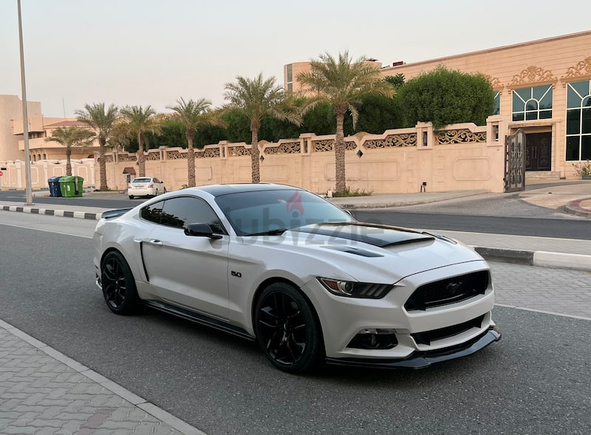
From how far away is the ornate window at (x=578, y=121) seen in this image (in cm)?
3684

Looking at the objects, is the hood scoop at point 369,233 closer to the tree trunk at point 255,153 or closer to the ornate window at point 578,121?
the tree trunk at point 255,153

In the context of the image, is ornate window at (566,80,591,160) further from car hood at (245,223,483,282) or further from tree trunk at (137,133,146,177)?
car hood at (245,223,483,282)

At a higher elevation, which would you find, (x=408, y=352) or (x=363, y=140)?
(x=363, y=140)

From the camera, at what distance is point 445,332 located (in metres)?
3.96

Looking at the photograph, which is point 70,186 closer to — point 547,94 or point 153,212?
point 547,94

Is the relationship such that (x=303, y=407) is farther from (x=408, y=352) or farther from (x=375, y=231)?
(x=375, y=231)

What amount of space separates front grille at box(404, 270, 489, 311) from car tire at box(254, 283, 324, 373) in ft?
2.38

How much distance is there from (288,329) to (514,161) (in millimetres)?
24925

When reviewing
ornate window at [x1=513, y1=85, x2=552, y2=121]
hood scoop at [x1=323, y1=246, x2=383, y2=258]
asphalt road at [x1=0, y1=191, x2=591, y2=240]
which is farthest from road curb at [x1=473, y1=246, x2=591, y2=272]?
ornate window at [x1=513, y1=85, x2=552, y2=121]

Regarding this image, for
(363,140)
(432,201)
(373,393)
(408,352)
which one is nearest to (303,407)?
(373,393)

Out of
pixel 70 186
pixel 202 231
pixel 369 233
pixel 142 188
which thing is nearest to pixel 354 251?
pixel 369 233

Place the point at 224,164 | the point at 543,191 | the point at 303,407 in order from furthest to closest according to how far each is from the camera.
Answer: the point at 224,164 < the point at 543,191 < the point at 303,407

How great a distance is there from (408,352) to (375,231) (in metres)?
1.35

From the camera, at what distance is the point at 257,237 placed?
4.66 m
